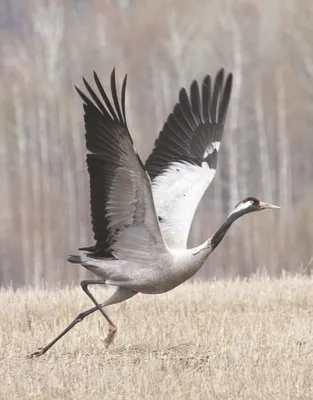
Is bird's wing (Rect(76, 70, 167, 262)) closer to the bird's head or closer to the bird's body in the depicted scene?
the bird's body

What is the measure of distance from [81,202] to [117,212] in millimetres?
24155

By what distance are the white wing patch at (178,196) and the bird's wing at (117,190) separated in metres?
0.59

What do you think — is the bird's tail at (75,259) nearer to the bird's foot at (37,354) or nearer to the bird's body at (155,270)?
the bird's body at (155,270)

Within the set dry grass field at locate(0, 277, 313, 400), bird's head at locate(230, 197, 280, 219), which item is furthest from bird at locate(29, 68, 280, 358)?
dry grass field at locate(0, 277, 313, 400)

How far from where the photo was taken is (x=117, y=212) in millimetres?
7953

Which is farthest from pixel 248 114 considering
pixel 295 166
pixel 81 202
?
pixel 81 202

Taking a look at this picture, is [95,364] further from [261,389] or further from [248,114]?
[248,114]

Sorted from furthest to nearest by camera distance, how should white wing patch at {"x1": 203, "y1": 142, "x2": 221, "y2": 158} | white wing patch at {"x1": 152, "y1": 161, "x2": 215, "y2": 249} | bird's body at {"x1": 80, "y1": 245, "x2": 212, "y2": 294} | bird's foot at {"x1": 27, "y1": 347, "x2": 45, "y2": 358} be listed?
1. white wing patch at {"x1": 203, "y1": 142, "x2": 221, "y2": 158}
2. white wing patch at {"x1": 152, "y1": 161, "x2": 215, "y2": 249}
3. bird's body at {"x1": 80, "y1": 245, "x2": 212, "y2": 294}
4. bird's foot at {"x1": 27, "y1": 347, "x2": 45, "y2": 358}

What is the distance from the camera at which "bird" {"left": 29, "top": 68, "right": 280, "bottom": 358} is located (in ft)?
24.7

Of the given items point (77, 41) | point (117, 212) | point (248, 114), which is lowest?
point (117, 212)

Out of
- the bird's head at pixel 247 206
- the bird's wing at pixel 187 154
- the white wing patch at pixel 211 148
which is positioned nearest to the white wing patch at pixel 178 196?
the bird's wing at pixel 187 154

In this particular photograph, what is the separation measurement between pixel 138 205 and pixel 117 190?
0.63 ft

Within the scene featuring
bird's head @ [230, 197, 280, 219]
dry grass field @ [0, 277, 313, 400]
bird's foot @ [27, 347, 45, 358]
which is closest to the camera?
dry grass field @ [0, 277, 313, 400]

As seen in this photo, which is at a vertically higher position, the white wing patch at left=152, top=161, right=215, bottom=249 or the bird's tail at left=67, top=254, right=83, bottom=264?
the white wing patch at left=152, top=161, right=215, bottom=249
